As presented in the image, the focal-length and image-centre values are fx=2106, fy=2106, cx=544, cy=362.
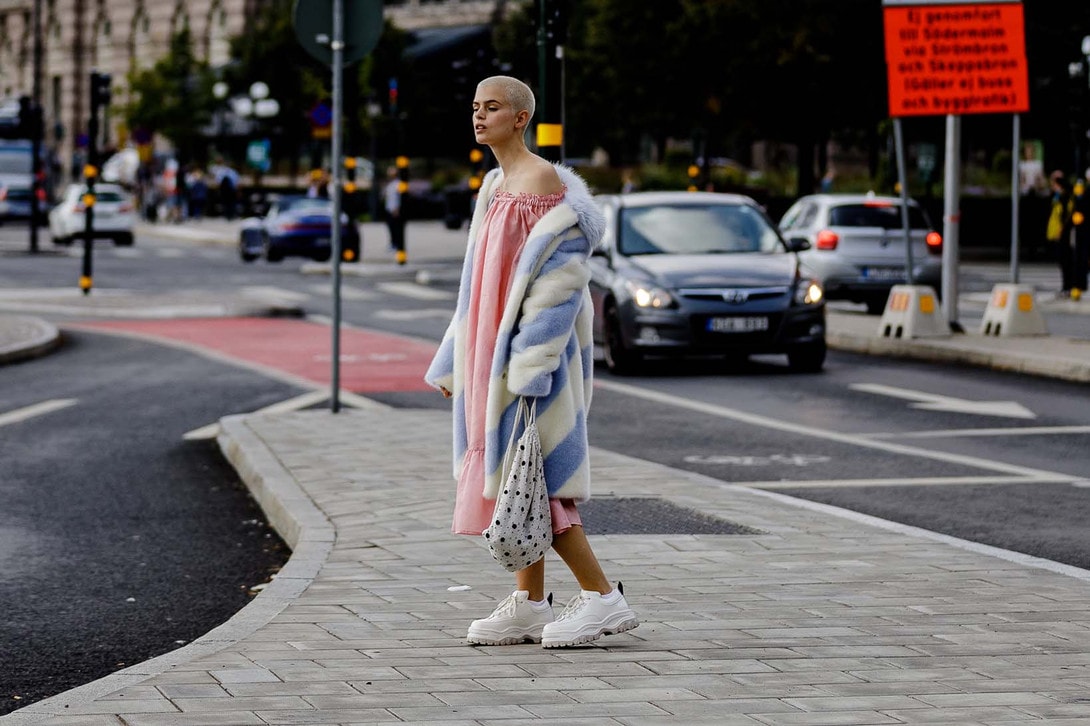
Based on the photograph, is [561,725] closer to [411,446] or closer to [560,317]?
[560,317]

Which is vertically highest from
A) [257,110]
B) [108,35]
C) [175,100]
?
[108,35]

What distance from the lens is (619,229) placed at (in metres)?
19.1

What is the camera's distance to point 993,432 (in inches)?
Result: 536

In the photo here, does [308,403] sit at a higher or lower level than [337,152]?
lower

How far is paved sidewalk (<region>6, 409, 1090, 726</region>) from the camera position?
17.6 feet

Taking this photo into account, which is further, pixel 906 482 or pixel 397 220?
pixel 397 220

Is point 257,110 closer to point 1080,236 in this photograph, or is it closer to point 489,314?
point 1080,236

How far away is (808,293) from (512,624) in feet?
39.5

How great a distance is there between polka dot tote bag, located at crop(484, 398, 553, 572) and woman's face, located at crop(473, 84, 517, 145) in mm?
811

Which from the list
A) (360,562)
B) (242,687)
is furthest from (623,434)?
(242,687)

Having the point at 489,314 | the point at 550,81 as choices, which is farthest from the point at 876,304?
the point at 489,314

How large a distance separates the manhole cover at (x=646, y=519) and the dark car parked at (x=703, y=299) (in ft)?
26.8

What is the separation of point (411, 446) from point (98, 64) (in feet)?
294

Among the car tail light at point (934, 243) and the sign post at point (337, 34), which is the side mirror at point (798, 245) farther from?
the car tail light at point (934, 243)
